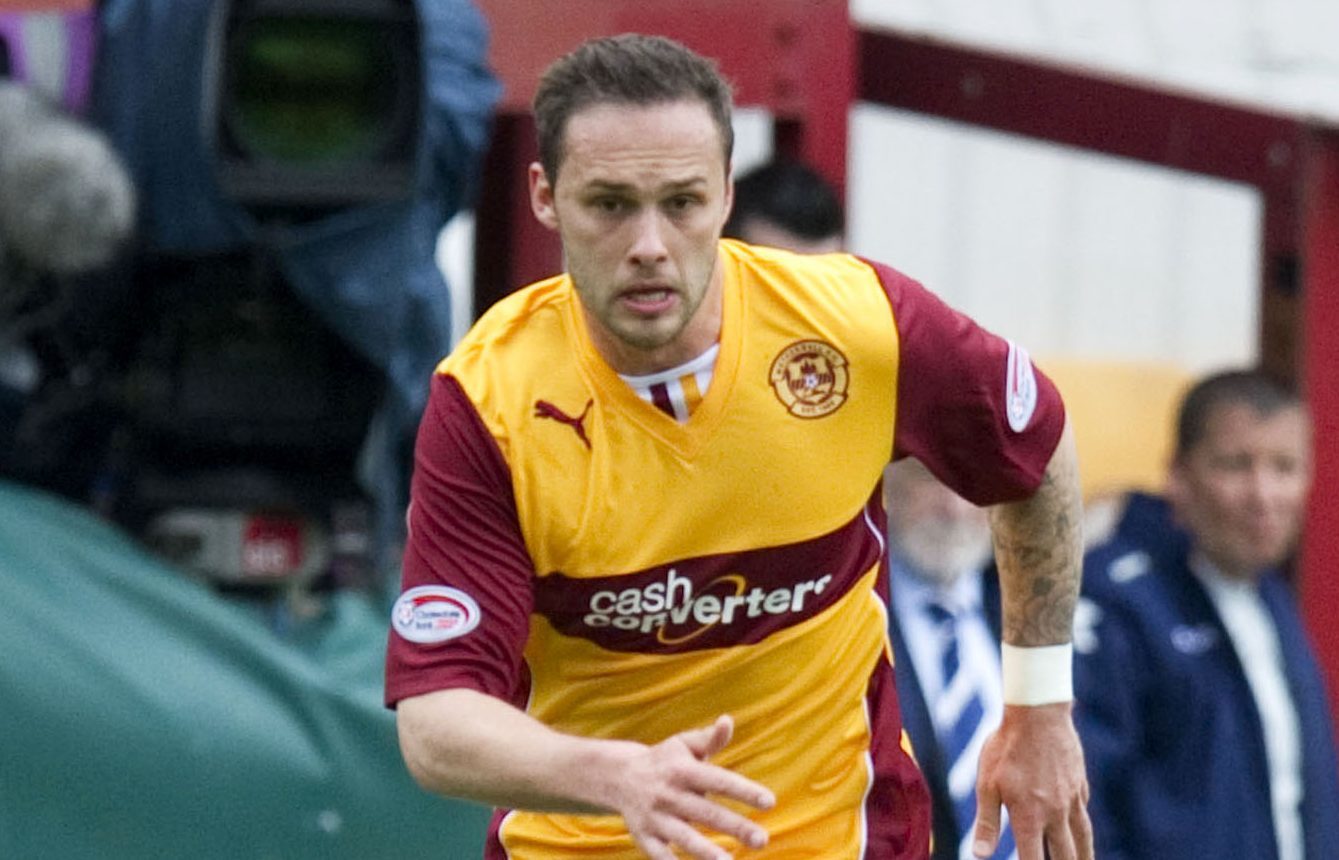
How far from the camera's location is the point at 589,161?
135 inches

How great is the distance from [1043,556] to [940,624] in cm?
130

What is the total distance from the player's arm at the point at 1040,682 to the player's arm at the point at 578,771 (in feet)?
2.47

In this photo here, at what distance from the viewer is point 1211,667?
5.59m

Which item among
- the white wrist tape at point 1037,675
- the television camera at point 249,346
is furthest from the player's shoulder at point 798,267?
the television camera at point 249,346

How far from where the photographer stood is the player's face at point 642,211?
3.39m

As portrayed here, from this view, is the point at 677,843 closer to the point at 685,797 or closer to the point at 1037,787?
the point at 685,797

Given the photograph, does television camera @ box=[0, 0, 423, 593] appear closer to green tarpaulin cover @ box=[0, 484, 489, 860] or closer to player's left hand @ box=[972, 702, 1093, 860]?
green tarpaulin cover @ box=[0, 484, 489, 860]

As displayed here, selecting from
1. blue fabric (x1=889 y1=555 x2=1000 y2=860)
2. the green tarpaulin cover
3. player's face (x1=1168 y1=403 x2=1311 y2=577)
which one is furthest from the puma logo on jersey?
player's face (x1=1168 y1=403 x2=1311 y2=577)

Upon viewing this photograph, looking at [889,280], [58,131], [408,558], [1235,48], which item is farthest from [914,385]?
[1235,48]

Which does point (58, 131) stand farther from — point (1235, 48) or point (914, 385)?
point (1235, 48)

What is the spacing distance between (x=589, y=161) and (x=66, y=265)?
1.99 metres

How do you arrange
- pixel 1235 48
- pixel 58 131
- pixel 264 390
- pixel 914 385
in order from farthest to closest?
pixel 1235 48, pixel 264 390, pixel 58 131, pixel 914 385

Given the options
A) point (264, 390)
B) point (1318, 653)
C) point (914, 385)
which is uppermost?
point (914, 385)

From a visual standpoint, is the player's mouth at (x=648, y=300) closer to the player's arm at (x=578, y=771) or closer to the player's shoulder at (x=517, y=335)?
the player's shoulder at (x=517, y=335)
